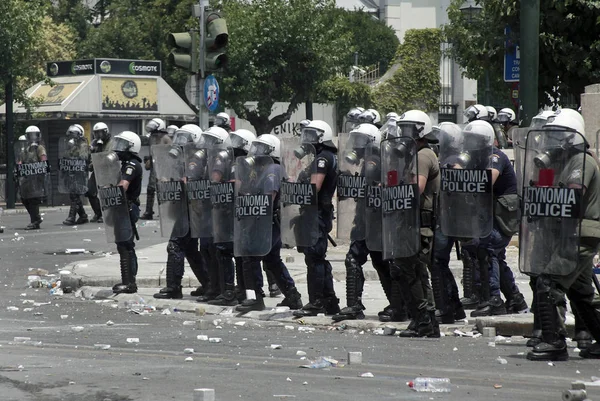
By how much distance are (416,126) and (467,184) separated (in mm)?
981

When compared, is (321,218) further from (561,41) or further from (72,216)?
(72,216)

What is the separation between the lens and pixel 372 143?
11.3 m

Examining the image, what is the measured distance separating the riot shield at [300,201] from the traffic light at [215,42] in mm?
5242

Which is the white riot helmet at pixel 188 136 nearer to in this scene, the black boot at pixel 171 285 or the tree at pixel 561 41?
the black boot at pixel 171 285

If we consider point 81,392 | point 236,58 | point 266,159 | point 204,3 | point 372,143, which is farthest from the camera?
point 236,58

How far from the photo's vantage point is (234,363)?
8.77 meters

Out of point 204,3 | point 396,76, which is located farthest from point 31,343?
point 396,76

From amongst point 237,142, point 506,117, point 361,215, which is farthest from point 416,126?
point 506,117

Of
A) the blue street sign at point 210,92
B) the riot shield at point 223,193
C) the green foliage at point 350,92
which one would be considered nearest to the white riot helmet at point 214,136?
the riot shield at point 223,193

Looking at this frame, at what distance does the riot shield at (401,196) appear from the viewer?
1013 cm

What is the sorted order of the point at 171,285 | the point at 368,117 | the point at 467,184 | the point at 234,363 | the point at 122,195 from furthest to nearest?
the point at 368,117, the point at 122,195, the point at 171,285, the point at 467,184, the point at 234,363

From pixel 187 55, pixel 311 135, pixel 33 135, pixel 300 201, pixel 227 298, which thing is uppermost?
pixel 187 55

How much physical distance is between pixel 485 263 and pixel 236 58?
33977 mm

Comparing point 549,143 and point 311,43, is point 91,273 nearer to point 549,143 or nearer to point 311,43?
point 549,143
